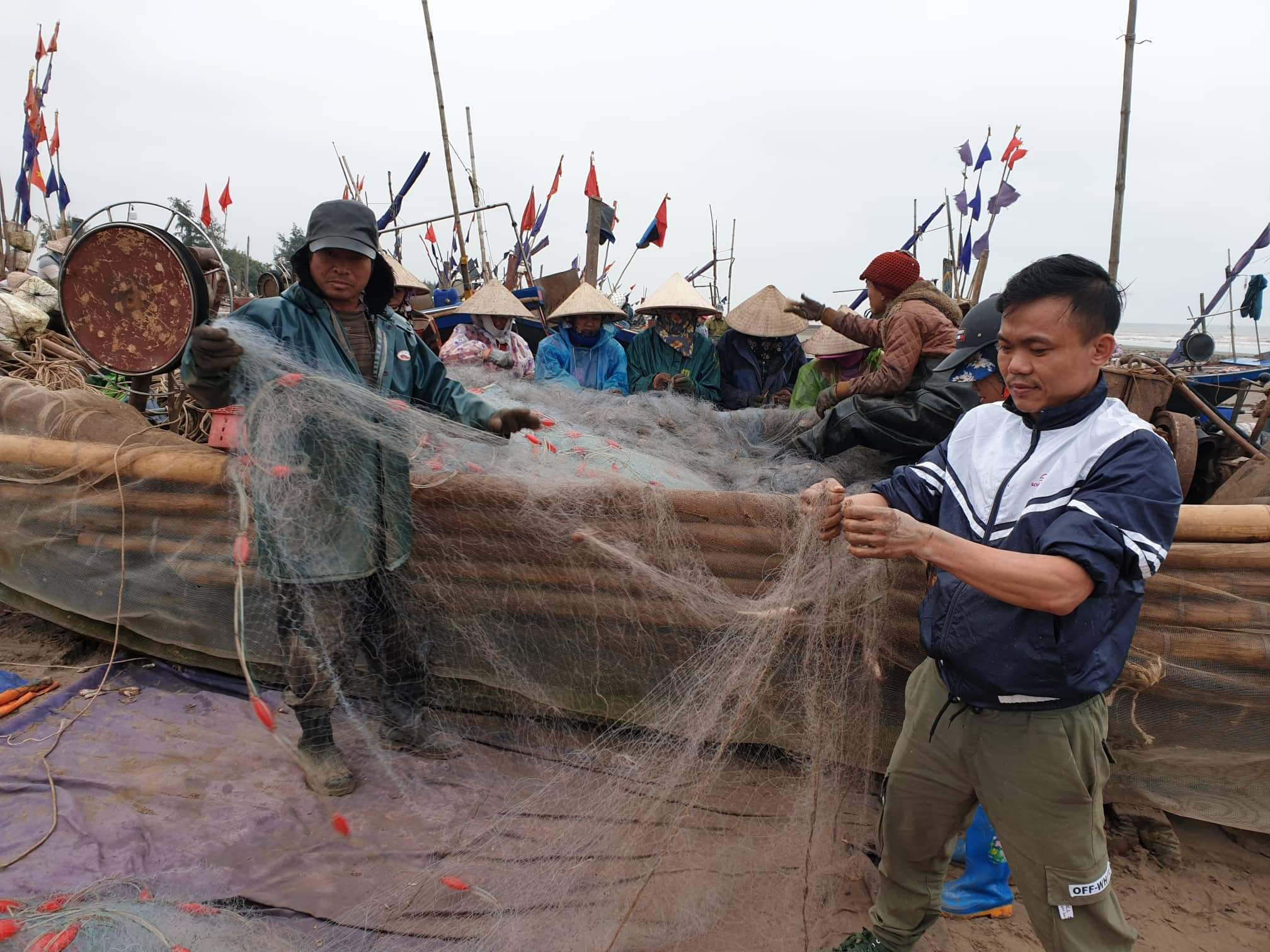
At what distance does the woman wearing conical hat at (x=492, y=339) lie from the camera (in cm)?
550

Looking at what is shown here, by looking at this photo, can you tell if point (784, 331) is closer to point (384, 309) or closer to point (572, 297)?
point (572, 297)

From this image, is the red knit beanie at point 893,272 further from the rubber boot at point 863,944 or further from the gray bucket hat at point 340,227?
the rubber boot at point 863,944

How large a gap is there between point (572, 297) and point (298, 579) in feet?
11.8

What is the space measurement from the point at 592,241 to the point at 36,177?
948 centimetres

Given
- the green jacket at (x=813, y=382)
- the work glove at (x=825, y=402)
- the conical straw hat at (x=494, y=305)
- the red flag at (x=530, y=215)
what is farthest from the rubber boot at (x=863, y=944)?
the red flag at (x=530, y=215)

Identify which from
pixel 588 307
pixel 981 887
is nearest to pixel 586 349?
pixel 588 307

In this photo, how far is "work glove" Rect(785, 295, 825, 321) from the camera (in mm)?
3947

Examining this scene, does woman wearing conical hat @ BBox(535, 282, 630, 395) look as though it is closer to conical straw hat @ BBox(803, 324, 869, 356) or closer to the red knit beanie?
conical straw hat @ BBox(803, 324, 869, 356)

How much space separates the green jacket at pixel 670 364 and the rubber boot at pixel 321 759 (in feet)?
11.0

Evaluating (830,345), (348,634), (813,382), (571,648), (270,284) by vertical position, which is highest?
(270,284)

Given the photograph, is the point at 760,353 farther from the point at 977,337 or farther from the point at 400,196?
the point at 400,196

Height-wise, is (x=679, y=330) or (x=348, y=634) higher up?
(x=679, y=330)

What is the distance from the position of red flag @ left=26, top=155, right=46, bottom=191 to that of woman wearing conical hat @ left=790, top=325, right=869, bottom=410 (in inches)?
488

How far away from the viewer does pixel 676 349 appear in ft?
18.2
